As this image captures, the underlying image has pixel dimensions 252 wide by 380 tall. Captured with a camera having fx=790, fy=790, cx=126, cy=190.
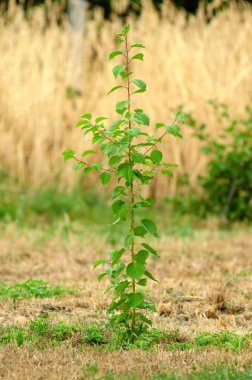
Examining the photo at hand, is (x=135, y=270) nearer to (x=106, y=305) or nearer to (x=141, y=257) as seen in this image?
(x=141, y=257)

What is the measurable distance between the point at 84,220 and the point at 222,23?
355 cm

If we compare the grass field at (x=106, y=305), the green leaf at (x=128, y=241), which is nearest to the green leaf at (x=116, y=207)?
the green leaf at (x=128, y=241)

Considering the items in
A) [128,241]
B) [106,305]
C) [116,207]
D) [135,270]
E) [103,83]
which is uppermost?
[103,83]

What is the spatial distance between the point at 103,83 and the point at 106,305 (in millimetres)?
5697

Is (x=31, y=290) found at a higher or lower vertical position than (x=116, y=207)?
lower

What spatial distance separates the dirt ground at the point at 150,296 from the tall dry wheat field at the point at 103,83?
184 cm

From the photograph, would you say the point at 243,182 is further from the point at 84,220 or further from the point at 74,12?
the point at 74,12

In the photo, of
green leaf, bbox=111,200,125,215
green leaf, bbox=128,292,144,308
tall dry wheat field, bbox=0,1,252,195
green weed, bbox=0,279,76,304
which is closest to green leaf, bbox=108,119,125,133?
green leaf, bbox=111,200,125,215

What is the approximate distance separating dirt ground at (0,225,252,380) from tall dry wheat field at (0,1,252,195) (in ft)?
6.04

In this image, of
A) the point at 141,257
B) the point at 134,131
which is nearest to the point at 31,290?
the point at 141,257

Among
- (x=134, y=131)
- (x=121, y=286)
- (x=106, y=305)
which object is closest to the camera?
(x=134, y=131)

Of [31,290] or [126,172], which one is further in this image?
[31,290]

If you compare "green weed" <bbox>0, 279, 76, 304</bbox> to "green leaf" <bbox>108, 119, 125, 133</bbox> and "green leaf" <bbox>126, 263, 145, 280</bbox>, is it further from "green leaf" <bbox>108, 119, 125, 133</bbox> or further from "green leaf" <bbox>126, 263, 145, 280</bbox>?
"green leaf" <bbox>108, 119, 125, 133</bbox>

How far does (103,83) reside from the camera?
10227 mm
